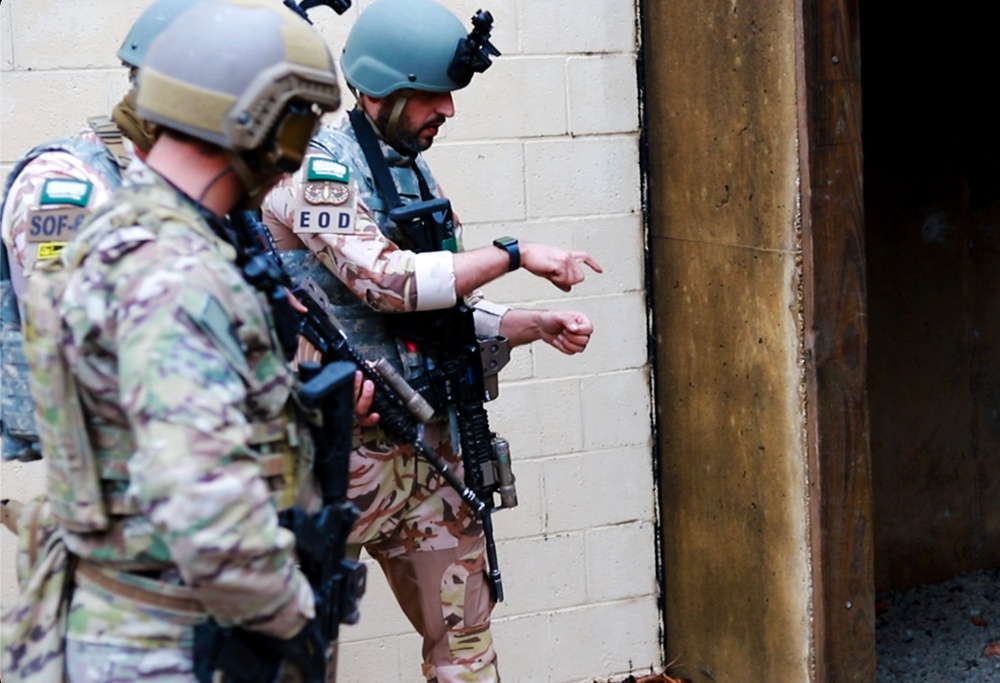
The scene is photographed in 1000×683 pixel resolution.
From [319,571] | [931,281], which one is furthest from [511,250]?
[931,281]

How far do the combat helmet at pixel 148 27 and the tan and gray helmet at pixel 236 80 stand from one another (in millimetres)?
924

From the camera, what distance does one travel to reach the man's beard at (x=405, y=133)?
290cm

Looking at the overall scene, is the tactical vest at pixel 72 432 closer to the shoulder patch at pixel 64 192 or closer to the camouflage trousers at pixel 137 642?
the camouflage trousers at pixel 137 642

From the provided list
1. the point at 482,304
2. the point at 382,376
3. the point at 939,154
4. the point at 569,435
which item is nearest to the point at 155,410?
the point at 382,376

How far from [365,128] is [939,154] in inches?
91.3

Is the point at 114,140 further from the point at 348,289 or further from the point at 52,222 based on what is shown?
the point at 348,289

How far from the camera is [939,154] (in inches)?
175

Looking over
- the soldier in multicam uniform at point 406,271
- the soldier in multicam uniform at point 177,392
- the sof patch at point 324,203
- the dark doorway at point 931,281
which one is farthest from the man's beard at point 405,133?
the dark doorway at point 931,281

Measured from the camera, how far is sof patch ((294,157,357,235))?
2719 mm

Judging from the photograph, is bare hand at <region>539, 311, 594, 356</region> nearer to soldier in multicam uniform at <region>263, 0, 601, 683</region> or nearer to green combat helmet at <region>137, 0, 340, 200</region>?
soldier in multicam uniform at <region>263, 0, 601, 683</region>

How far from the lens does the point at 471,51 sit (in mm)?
2863

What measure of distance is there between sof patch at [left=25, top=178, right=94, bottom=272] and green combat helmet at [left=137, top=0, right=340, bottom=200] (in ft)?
2.31

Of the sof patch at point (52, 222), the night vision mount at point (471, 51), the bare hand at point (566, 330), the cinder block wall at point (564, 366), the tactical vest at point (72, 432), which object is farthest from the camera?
the cinder block wall at point (564, 366)

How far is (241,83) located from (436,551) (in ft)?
4.83
